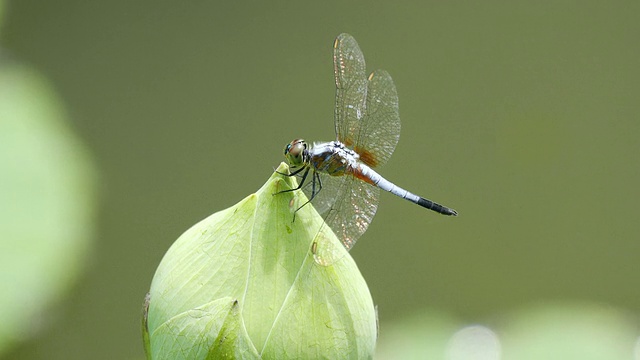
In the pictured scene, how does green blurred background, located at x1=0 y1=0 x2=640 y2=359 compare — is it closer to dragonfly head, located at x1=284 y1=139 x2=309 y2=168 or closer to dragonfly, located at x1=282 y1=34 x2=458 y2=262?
dragonfly, located at x1=282 y1=34 x2=458 y2=262

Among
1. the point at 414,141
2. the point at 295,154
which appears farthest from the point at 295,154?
the point at 414,141

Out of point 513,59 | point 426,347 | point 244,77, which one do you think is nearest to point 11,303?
point 426,347

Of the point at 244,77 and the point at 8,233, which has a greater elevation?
the point at 244,77

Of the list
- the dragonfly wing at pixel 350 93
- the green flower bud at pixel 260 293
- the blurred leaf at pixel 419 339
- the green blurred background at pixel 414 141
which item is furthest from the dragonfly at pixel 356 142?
the green blurred background at pixel 414 141

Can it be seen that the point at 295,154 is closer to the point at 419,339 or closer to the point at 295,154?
the point at 295,154

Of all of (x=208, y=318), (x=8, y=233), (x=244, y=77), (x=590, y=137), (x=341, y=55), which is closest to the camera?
(x=208, y=318)

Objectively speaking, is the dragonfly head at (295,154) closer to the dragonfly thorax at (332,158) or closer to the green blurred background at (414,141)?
the dragonfly thorax at (332,158)

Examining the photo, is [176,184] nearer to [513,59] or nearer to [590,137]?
[513,59]
